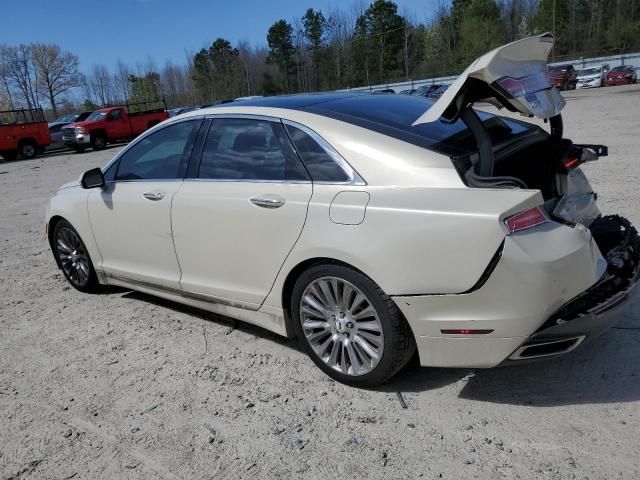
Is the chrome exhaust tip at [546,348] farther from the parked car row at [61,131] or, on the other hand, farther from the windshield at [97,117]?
the windshield at [97,117]

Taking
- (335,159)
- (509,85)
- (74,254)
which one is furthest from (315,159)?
(74,254)

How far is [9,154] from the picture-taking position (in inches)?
968

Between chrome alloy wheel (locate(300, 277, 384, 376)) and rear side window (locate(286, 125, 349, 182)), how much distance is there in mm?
563

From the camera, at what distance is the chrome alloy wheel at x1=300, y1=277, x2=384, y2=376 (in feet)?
9.59

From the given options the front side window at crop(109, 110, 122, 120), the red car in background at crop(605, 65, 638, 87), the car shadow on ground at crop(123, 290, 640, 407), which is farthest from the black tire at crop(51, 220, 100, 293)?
the red car in background at crop(605, 65, 638, 87)

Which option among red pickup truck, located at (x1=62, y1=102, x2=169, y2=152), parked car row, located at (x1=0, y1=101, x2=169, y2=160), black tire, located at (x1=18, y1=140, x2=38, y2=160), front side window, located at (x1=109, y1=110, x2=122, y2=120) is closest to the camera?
parked car row, located at (x1=0, y1=101, x2=169, y2=160)

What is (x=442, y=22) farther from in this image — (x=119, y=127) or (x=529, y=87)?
(x=529, y=87)

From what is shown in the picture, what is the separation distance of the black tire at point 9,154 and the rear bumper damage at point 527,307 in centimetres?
2607

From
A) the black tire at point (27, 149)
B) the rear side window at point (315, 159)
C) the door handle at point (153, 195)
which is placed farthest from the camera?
the black tire at point (27, 149)

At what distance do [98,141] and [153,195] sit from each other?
2403 cm

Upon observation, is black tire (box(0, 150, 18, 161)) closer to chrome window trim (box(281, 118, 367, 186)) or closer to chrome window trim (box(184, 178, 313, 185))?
chrome window trim (box(184, 178, 313, 185))

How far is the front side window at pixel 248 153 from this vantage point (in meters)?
3.26

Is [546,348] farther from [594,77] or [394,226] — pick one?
[594,77]

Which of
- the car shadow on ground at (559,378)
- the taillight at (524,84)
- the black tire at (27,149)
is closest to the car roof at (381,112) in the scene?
the taillight at (524,84)
